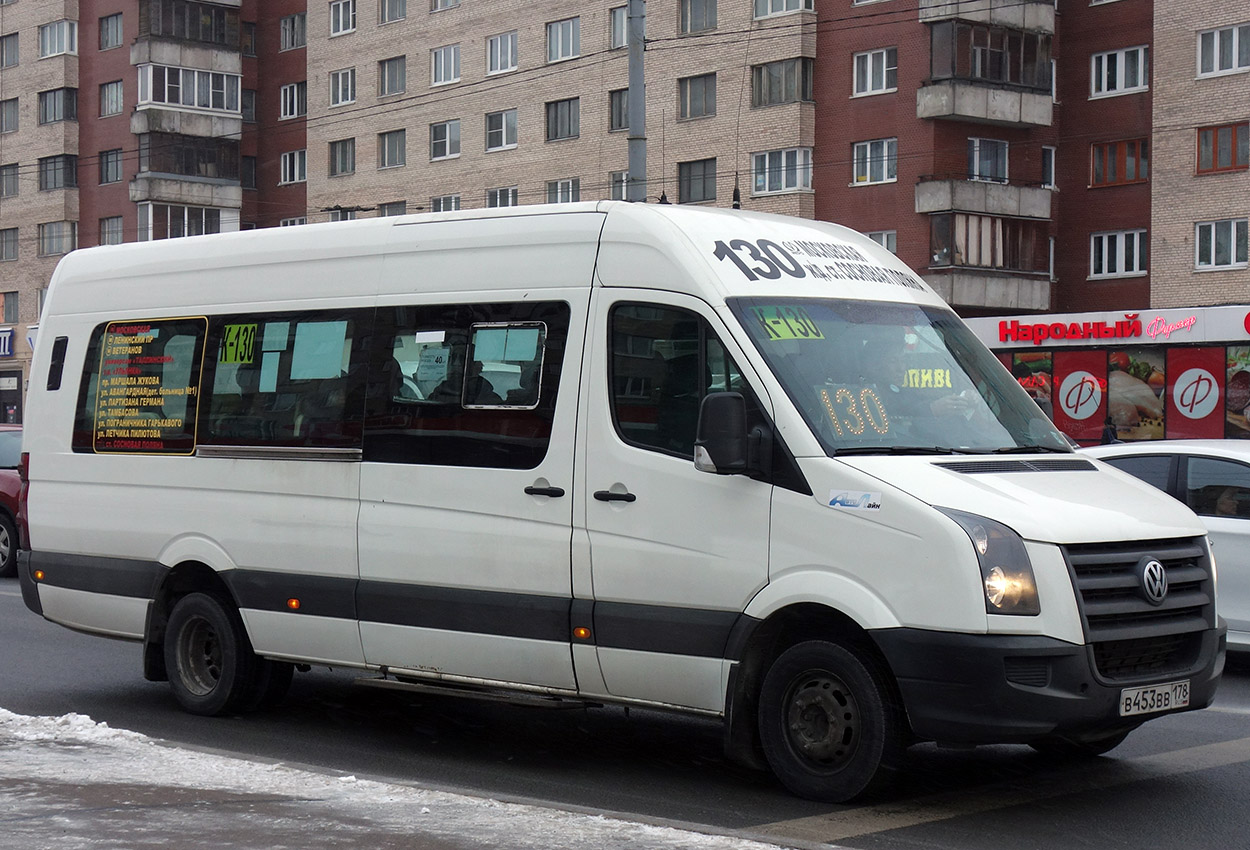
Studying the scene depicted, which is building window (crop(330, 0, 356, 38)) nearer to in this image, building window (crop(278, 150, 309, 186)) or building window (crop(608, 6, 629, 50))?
building window (crop(278, 150, 309, 186))

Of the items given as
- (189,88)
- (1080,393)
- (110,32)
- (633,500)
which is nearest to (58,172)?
(110,32)

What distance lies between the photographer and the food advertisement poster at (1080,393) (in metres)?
32.0

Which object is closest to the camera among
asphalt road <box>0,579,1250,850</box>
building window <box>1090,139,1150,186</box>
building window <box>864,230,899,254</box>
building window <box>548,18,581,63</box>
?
asphalt road <box>0,579,1250,850</box>

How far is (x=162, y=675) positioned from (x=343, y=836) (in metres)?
4.26

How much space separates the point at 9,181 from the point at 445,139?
23.7 meters

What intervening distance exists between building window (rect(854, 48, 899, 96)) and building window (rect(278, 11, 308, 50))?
28685 mm

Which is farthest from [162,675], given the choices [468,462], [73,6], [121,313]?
[73,6]

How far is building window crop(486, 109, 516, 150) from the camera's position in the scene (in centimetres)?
5794

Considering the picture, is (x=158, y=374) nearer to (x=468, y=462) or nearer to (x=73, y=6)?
(x=468, y=462)

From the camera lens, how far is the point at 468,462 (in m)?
8.12

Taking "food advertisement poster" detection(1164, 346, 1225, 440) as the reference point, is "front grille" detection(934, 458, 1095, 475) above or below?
below

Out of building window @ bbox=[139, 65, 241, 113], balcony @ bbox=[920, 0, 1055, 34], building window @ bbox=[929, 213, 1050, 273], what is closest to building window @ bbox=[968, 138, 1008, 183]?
building window @ bbox=[929, 213, 1050, 273]

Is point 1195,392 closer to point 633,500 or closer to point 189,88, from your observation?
point 633,500

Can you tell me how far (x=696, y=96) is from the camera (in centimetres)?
5191
